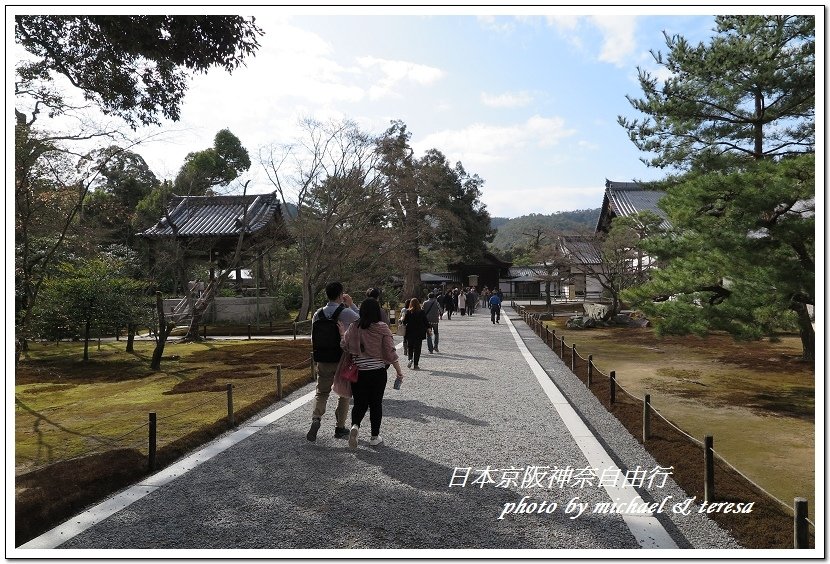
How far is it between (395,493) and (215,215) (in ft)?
73.0

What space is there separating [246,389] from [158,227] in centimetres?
1713

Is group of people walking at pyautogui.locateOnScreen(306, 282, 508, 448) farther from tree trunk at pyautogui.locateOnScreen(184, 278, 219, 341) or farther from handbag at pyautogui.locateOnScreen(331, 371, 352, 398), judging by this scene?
tree trunk at pyautogui.locateOnScreen(184, 278, 219, 341)

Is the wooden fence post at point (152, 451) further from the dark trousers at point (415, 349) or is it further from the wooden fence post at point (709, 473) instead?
the dark trousers at point (415, 349)

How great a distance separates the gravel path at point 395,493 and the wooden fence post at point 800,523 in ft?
1.46

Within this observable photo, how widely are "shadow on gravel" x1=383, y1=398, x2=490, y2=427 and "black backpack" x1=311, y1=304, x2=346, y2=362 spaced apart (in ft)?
5.07

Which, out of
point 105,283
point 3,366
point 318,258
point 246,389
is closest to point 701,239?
point 246,389

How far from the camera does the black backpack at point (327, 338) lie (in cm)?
515

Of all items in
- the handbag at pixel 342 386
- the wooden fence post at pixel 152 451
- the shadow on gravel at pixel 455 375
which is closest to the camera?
the wooden fence post at pixel 152 451

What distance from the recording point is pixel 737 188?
23.2ft

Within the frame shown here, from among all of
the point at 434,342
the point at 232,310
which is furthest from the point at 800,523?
the point at 232,310

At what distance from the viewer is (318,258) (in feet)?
67.2

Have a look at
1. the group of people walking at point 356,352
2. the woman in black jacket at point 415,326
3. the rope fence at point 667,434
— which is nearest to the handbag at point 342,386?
the group of people walking at point 356,352

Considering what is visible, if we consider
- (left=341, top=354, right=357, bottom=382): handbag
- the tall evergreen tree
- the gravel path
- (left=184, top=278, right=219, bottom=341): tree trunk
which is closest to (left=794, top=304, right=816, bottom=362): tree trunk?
the tall evergreen tree

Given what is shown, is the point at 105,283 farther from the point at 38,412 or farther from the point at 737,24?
the point at 737,24
